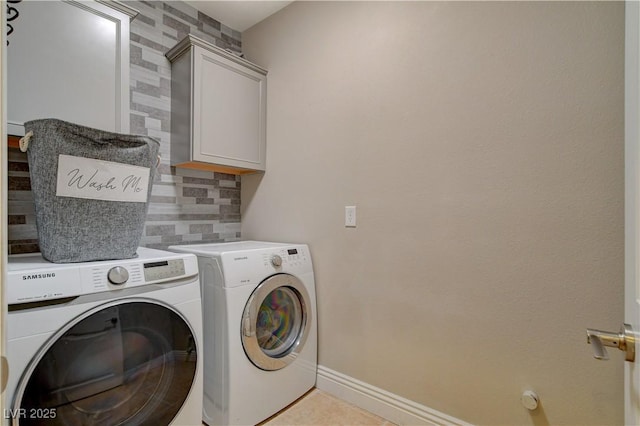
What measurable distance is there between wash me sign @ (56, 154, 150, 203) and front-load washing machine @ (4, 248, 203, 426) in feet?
0.87

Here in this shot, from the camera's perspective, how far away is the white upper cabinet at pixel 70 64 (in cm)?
132

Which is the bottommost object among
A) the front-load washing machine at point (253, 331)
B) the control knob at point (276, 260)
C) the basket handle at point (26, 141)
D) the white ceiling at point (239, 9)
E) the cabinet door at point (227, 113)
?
the front-load washing machine at point (253, 331)

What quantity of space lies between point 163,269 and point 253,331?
571 mm

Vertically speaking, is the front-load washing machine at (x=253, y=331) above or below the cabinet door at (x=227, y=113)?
below

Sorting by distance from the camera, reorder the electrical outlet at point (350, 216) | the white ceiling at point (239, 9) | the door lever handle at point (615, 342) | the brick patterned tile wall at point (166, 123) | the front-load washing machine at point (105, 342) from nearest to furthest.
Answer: the door lever handle at point (615, 342)
the front-load washing machine at point (105, 342)
the electrical outlet at point (350, 216)
the brick patterned tile wall at point (166, 123)
the white ceiling at point (239, 9)

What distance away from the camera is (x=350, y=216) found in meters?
1.80

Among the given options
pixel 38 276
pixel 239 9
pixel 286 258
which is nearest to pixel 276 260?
pixel 286 258

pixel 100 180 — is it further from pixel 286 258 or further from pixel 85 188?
pixel 286 258

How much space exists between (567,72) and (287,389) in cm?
201

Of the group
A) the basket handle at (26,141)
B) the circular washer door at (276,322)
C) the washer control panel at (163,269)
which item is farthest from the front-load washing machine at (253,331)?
the basket handle at (26,141)

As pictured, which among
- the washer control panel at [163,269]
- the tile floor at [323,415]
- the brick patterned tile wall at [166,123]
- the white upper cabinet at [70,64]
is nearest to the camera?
the washer control panel at [163,269]

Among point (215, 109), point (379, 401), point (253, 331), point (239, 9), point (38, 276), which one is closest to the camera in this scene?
point (38, 276)

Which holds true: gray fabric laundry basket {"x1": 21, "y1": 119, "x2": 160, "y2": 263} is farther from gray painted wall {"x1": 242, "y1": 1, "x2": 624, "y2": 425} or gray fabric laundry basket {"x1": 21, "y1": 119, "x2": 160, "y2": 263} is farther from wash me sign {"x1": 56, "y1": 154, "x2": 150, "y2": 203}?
gray painted wall {"x1": 242, "y1": 1, "x2": 624, "y2": 425}

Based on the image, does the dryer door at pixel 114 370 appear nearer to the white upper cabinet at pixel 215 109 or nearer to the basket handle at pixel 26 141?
the basket handle at pixel 26 141
